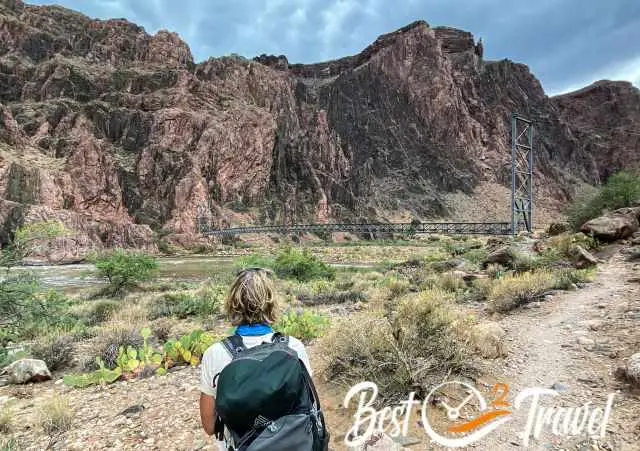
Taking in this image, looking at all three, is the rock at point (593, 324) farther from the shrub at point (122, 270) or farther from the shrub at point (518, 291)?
the shrub at point (122, 270)

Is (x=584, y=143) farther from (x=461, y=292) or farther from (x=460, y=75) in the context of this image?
(x=461, y=292)

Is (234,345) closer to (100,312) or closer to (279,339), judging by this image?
(279,339)

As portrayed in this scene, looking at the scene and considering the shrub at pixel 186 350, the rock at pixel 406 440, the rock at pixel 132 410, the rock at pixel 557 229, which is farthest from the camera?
the rock at pixel 557 229

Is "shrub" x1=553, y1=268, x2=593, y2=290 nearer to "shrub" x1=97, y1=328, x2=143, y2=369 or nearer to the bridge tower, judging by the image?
"shrub" x1=97, y1=328, x2=143, y2=369

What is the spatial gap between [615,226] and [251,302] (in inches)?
520

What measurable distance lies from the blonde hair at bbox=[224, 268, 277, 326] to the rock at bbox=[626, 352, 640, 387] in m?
3.38

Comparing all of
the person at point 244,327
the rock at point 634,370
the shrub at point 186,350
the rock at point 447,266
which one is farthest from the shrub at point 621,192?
the person at point 244,327

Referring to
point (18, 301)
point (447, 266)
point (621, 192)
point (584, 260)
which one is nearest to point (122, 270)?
point (18, 301)

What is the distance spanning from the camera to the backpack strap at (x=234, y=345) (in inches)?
71.2

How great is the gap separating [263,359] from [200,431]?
230cm

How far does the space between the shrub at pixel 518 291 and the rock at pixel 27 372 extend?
7.54 m

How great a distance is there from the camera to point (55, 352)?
5812mm

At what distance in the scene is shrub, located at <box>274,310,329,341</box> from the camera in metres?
5.86

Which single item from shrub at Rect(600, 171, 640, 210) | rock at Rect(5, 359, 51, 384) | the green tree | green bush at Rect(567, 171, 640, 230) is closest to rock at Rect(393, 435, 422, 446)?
rock at Rect(5, 359, 51, 384)
